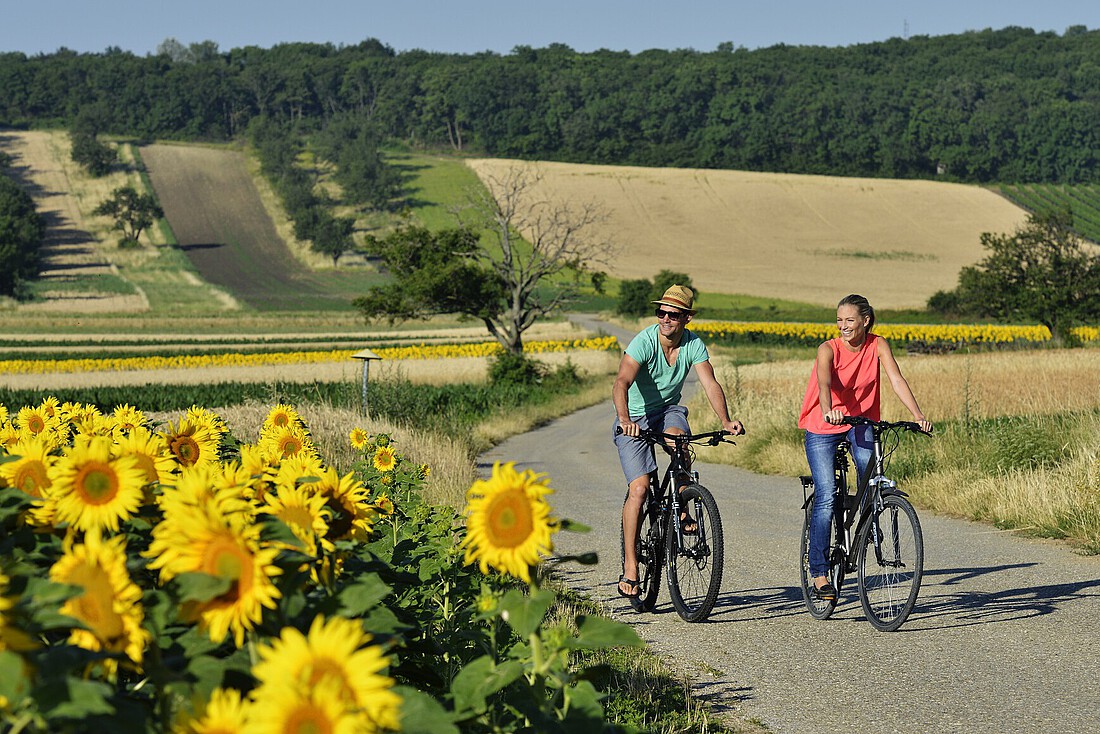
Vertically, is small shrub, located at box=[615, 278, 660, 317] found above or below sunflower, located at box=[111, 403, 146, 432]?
below

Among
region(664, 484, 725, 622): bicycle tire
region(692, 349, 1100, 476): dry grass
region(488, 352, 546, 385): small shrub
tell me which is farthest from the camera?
region(488, 352, 546, 385): small shrub

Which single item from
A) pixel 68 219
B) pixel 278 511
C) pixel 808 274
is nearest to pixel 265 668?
pixel 278 511

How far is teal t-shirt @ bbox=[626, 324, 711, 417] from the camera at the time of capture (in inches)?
323

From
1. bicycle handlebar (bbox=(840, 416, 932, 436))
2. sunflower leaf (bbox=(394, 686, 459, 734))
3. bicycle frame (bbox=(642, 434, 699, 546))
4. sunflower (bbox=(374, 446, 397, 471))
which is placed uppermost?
sunflower leaf (bbox=(394, 686, 459, 734))

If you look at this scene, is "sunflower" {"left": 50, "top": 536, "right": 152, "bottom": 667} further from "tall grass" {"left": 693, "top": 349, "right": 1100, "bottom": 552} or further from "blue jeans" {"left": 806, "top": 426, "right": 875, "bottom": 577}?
"tall grass" {"left": 693, "top": 349, "right": 1100, "bottom": 552}

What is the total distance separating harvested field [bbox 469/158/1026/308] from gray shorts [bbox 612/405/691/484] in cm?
7803

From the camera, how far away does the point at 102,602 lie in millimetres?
2494

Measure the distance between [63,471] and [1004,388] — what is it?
23.2m

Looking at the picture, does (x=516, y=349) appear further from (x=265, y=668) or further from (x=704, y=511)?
(x=265, y=668)

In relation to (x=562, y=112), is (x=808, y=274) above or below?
below

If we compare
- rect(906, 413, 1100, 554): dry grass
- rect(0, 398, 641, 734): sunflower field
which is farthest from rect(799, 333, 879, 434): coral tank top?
rect(0, 398, 641, 734): sunflower field

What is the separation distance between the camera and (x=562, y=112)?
516ft

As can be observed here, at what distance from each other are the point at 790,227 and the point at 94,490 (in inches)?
4536

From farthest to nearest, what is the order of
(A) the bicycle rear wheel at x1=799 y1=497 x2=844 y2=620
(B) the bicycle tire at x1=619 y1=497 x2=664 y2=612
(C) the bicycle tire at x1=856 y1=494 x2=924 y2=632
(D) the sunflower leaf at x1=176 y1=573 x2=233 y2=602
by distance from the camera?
(B) the bicycle tire at x1=619 y1=497 x2=664 y2=612, (A) the bicycle rear wheel at x1=799 y1=497 x2=844 y2=620, (C) the bicycle tire at x1=856 y1=494 x2=924 y2=632, (D) the sunflower leaf at x1=176 y1=573 x2=233 y2=602
